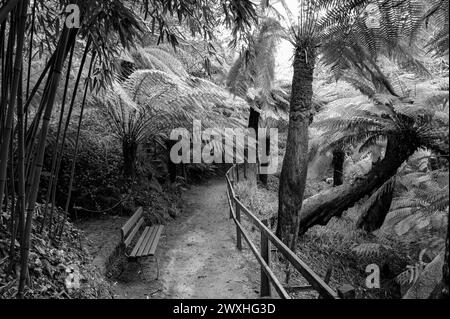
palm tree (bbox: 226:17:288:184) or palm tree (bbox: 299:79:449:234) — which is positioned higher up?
palm tree (bbox: 226:17:288:184)

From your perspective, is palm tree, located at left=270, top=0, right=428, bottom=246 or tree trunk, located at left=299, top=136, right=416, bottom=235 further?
tree trunk, located at left=299, top=136, right=416, bottom=235

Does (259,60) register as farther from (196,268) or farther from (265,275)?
(265,275)

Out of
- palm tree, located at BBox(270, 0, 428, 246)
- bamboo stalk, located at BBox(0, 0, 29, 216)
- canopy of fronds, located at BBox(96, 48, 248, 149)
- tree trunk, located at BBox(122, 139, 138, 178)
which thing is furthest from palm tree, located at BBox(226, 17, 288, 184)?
tree trunk, located at BBox(122, 139, 138, 178)

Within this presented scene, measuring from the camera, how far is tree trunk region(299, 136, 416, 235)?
19.1 ft

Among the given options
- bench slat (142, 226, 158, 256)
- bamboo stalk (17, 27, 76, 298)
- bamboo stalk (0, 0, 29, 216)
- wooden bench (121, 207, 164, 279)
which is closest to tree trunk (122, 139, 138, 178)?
wooden bench (121, 207, 164, 279)

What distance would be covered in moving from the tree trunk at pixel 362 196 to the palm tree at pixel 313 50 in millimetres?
1465

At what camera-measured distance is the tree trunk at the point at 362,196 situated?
19.1 feet

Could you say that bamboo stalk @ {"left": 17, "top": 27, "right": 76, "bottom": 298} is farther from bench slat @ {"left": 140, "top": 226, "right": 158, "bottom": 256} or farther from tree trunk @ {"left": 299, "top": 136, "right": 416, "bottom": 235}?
tree trunk @ {"left": 299, "top": 136, "right": 416, "bottom": 235}

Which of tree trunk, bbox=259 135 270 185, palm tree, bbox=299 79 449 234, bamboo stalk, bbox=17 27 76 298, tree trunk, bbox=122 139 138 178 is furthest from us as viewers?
tree trunk, bbox=259 135 270 185

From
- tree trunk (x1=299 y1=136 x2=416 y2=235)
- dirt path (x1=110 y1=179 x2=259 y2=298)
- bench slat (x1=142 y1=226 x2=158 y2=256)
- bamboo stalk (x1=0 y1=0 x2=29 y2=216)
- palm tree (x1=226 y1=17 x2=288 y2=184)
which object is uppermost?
palm tree (x1=226 y1=17 x2=288 y2=184)

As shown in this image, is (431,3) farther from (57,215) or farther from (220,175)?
(220,175)

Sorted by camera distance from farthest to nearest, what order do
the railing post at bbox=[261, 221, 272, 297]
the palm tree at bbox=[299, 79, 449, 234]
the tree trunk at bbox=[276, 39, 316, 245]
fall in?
the tree trunk at bbox=[276, 39, 316, 245]
the palm tree at bbox=[299, 79, 449, 234]
the railing post at bbox=[261, 221, 272, 297]

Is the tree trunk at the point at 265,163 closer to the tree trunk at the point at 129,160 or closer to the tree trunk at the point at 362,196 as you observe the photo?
the tree trunk at the point at 362,196
